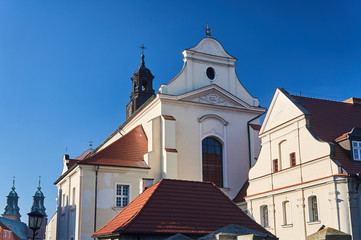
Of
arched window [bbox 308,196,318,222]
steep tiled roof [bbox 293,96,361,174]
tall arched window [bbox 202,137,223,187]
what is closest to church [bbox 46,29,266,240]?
tall arched window [bbox 202,137,223,187]

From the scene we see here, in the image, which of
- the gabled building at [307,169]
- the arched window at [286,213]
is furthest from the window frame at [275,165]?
the arched window at [286,213]

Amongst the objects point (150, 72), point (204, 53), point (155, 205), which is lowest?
point (155, 205)

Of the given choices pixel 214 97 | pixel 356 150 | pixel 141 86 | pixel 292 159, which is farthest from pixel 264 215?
pixel 141 86

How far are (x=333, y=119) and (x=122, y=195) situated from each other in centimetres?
1414

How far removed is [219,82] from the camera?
1307 inches

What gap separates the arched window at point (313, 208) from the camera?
883 inches

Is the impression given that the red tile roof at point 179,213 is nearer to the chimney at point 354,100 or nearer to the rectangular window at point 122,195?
the rectangular window at point 122,195

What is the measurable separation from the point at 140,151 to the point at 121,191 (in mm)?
3373

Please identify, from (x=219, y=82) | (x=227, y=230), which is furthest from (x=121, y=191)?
(x=227, y=230)

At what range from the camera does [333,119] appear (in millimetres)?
25219

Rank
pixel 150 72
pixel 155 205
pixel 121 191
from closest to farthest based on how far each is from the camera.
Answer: pixel 155 205, pixel 121 191, pixel 150 72

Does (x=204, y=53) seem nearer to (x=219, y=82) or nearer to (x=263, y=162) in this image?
(x=219, y=82)

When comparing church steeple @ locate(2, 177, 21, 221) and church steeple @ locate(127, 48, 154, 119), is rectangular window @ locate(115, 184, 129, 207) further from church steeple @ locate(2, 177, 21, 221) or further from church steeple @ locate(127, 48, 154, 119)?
church steeple @ locate(2, 177, 21, 221)

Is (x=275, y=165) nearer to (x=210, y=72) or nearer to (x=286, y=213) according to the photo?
(x=286, y=213)
